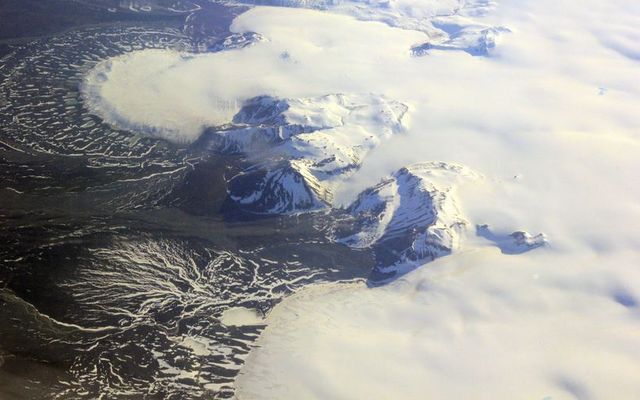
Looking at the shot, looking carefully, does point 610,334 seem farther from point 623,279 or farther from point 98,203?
point 98,203

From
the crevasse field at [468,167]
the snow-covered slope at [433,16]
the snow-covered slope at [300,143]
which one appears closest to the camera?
the crevasse field at [468,167]

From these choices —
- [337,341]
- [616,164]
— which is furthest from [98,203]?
[616,164]

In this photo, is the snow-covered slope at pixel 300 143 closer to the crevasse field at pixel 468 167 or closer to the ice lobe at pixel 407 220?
the crevasse field at pixel 468 167

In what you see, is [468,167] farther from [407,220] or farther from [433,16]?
[433,16]

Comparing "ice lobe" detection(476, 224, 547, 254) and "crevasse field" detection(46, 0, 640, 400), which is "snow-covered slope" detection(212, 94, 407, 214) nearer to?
"crevasse field" detection(46, 0, 640, 400)

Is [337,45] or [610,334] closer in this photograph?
[610,334]

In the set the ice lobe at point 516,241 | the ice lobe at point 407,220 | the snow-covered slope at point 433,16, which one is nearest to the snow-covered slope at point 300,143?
the ice lobe at point 407,220

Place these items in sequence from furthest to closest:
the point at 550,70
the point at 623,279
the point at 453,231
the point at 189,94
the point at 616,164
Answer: the point at 550,70 → the point at 189,94 → the point at 616,164 → the point at 453,231 → the point at 623,279
